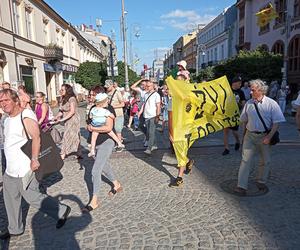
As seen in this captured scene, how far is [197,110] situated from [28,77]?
18002mm

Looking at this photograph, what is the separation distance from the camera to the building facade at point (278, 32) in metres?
23.6

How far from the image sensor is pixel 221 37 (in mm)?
52094

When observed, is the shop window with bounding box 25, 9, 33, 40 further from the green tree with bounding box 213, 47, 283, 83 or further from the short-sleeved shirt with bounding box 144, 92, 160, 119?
the short-sleeved shirt with bounding box 144, 92, 160, 119

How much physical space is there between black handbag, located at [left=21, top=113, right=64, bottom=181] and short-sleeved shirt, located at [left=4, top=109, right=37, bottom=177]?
53mm

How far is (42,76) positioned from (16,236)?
21.4 metres

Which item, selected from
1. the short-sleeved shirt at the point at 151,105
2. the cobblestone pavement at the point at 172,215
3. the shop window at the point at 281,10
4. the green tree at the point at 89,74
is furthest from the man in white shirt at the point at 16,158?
the shop window at the point at 281,10

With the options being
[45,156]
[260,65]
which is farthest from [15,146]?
[260,65]

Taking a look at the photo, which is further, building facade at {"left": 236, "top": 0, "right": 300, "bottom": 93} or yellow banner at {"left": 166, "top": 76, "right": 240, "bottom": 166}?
building facade at {"left": 236, "top": 0, "right": 300, "bottom": 93}

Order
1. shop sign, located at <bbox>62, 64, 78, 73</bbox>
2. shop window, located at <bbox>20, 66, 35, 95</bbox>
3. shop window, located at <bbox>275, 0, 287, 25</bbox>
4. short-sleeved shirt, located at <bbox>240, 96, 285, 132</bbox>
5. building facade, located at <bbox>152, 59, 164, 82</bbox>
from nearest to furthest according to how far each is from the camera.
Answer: short-sleeved shirt, located at <bbox>240, 96, 285, 132</bbox> → shop window, located at <bbox>20, 66, 35, 95</bbox> → shop window, located at <bbox>275, 0, 287, 25</bbox> → shop sign, located at <bbox>62, 64, 78, 73</bbox> → building facade, located at <bbox>152, 59, 164, 82</bbox>

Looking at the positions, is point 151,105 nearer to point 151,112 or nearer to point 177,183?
point 151,112

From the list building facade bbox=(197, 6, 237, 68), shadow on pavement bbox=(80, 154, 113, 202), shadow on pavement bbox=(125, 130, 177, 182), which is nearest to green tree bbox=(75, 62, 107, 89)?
shadow on pavement bbox=(125, 130, 177, 182)

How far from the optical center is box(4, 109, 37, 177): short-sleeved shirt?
3.06 metres

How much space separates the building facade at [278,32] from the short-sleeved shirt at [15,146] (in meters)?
16.5

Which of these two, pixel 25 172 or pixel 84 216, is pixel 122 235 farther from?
pixel 25 172
